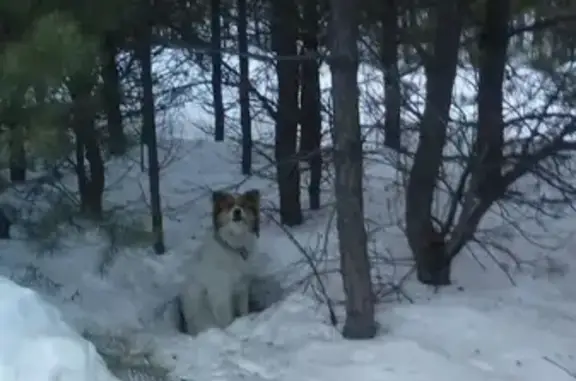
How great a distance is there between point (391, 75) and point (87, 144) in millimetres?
2381

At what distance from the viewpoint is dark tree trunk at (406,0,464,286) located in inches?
308

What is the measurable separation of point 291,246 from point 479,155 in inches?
97.1

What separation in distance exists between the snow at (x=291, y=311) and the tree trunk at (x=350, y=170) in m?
0.23

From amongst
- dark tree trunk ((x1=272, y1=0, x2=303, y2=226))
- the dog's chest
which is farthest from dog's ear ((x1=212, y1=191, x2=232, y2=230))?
dark tree trunk ((x1=272, y1=0, x2=303, y2=226))

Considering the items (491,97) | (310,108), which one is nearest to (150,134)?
(310,108)

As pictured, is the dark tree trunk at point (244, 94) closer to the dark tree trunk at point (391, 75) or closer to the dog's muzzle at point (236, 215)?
the dark tree trunk at point (391, 75)

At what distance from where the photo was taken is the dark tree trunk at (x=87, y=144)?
21.2 ft

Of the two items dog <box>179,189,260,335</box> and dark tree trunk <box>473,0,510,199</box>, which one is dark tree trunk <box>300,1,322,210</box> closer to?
dog <box>179,189,260,335</box>

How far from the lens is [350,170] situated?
6.98 metres

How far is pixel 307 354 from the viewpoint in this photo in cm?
680

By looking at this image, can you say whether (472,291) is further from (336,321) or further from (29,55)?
(29,55)

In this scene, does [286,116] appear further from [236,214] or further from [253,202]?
[236,214]

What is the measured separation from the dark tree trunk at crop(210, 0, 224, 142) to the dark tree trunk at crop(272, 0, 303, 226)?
64 centimetres

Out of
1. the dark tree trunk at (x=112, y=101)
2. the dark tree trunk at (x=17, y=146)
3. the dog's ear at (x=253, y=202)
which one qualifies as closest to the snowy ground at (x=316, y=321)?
the dog's ear at (x=253, y=202)
